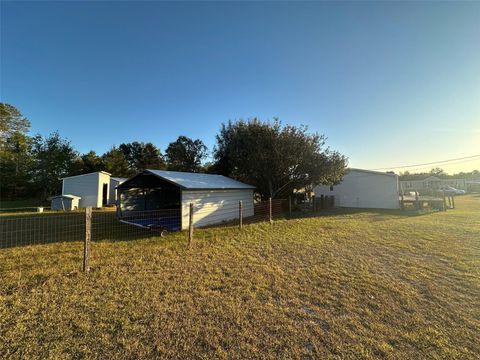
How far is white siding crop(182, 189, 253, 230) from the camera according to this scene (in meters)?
9.70

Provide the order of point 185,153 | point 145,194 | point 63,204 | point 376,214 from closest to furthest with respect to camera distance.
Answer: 1. point 145,194
2. point 376,214
3. point 63,204
4. point 185,153

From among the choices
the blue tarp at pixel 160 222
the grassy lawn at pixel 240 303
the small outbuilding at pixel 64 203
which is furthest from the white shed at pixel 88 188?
the grassy lawn at pixel 240 303

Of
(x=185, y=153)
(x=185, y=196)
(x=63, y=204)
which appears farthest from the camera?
(x=185, y=153)

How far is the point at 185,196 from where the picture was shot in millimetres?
9578

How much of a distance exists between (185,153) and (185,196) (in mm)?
29634

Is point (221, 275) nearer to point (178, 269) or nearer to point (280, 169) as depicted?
point (178, 269)

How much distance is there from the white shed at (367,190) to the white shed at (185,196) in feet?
39.3

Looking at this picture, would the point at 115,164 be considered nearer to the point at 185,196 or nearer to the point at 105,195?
the point at 105,195

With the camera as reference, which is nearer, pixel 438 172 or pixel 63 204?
pixel 63 204

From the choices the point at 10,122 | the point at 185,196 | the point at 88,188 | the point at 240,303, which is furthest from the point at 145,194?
the point at 10,122

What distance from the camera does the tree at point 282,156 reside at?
1515 centimetres

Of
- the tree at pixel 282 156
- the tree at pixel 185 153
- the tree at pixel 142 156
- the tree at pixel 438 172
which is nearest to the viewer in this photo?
the tree at pixel 282 156

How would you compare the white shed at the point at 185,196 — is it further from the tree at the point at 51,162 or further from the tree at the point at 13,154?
the tree at the point at 13,154

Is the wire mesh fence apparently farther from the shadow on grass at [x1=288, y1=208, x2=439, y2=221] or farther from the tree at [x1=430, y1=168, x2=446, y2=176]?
the tree at [x1=430, y1=168, x2=446, y2=176]
